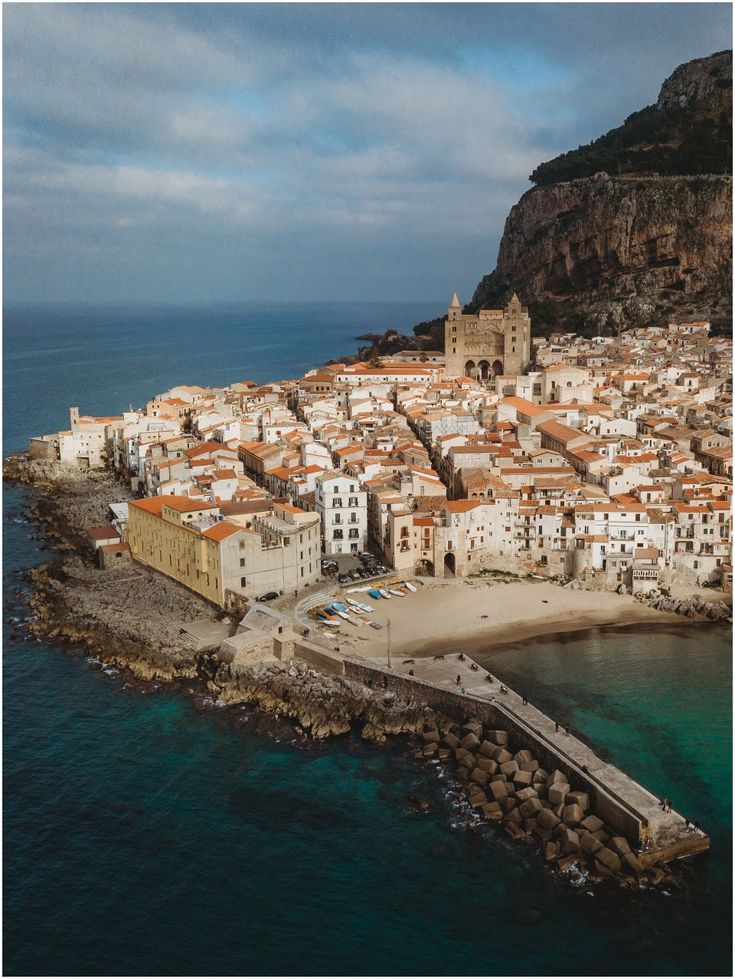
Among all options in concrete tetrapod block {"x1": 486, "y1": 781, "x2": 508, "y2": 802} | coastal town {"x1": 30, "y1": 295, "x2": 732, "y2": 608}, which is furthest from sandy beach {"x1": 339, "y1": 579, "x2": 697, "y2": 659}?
concrete tetrapod block {"x1": 486, "y1": 781, "x2": 508, "y2": 802}

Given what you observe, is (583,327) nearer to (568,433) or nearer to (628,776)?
(568,433)

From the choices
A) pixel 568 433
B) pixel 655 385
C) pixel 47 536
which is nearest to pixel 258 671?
pixel 47 536

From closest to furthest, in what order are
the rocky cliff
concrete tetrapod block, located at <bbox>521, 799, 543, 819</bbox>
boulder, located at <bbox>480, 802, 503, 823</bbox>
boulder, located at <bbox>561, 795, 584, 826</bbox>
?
1. boulder, located at <bbox>561, 795, 584, 826</bbox>
2. concrete tetrapod block, located at <bbox>521, 799, 543, 819</bbox>
3. boulder, located at <bbox>480, 802, 503, 823</bbox>
4. the rocky cliff

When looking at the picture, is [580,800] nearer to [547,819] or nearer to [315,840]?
[547,819]

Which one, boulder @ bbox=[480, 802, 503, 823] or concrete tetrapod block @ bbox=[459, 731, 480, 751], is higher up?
concrete tetrapod block @ bbox=[459, 731, 480, 751]

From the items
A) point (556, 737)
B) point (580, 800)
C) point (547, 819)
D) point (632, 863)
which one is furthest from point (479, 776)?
point (632, 863)

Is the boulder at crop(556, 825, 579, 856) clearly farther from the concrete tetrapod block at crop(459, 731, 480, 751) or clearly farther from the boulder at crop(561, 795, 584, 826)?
the concrete tetrapod block at crop(459, 731, 480, 751)

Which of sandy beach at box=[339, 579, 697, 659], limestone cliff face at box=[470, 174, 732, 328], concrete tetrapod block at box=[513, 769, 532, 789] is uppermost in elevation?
limestone cliff face at box=[470, 174, 732, 328]
